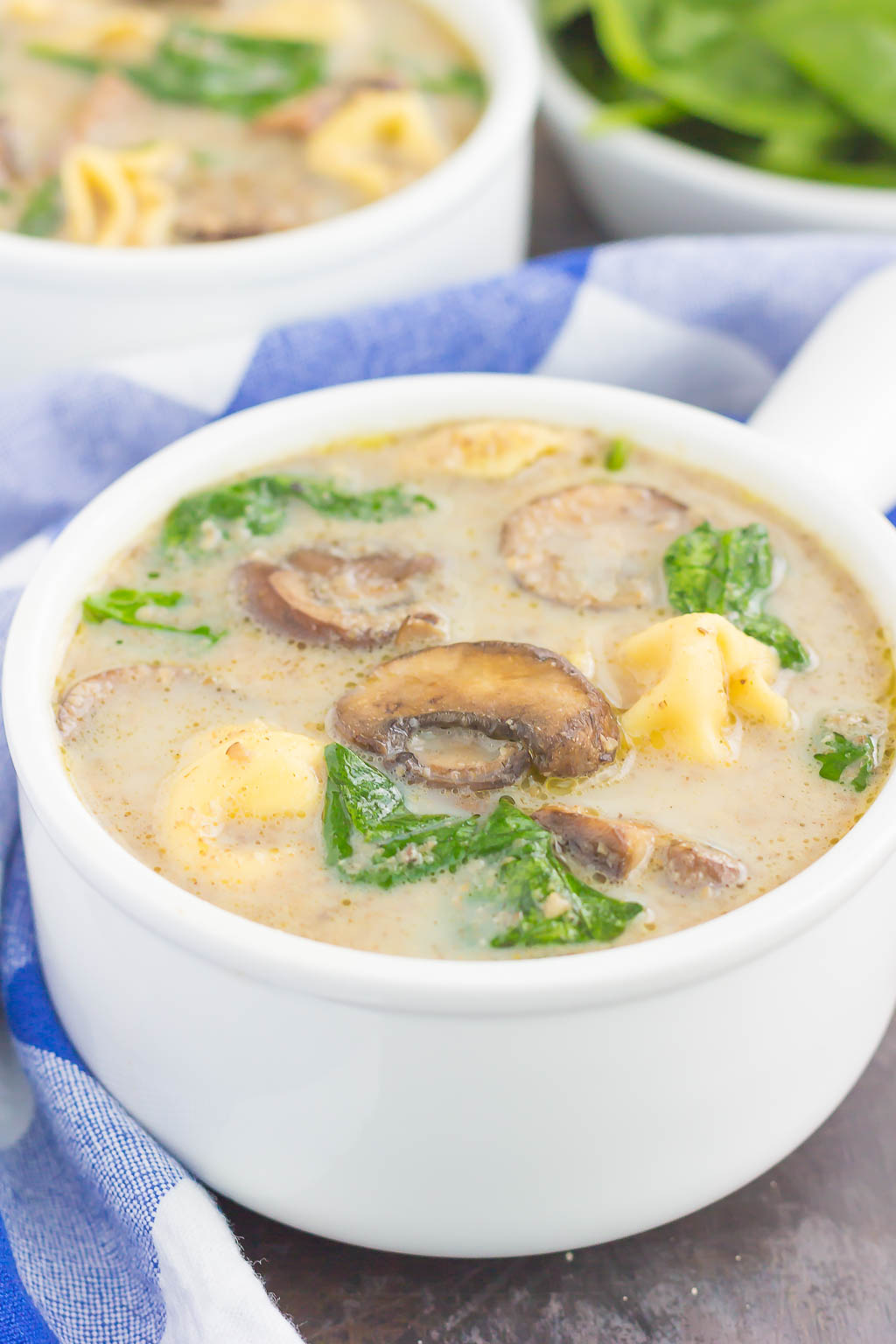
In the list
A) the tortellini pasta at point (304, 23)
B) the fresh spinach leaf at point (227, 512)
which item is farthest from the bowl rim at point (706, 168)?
the fresh spinach leaf at point (227, 512)

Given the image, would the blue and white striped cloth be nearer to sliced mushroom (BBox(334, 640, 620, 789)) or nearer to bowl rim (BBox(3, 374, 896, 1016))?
bowl rim (BBox(3, 374, 896, 1016))

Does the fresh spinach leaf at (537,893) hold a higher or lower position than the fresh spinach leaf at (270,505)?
higher

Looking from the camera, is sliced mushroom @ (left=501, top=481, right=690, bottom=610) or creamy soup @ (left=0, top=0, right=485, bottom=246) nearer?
sliced mushroom @ (left=501, top=481, right=690, bottom=610)

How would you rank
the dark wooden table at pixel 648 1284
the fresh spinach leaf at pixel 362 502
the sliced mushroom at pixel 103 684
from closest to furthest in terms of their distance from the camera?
the dark wooden table at pixel 648 1284 → the sliced mushroom at pixel 103 684 → the fresh spinach leaf at pixel 362 502

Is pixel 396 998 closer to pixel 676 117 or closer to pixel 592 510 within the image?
pixel 592 510

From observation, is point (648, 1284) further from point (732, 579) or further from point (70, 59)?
point (70, 59)

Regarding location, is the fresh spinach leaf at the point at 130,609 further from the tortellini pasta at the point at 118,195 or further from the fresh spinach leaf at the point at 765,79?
the fresh spinach leaf at the point at 765,79

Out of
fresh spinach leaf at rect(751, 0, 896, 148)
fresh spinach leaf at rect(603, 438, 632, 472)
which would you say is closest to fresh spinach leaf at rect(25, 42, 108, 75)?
fresh spinach leaf at rect(751, 0, 896, 148)
